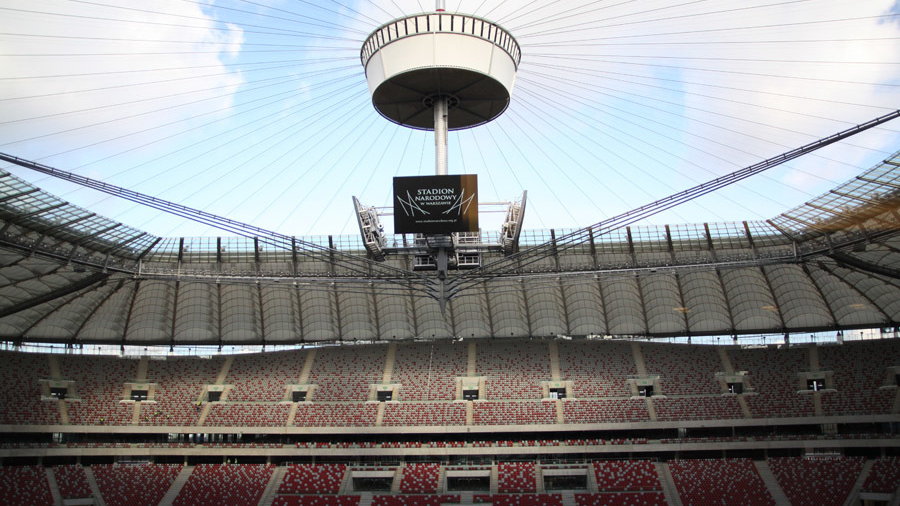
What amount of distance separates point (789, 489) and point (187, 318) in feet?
173

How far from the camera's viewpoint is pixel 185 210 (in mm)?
51969

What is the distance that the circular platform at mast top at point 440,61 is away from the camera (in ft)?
155

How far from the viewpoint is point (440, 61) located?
47281 mm

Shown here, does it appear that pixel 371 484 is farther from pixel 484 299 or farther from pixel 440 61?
pixel 440 61

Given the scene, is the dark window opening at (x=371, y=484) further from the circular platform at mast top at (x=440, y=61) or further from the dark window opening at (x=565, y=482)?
the circular platform at mast top at (x=440, y=61)

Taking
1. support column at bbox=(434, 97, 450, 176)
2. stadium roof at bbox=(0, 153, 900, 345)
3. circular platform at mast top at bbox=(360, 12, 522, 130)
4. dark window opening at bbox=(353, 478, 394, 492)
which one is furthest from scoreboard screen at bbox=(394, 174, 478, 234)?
dark window opening at bbox=(353, 478, 394, 492)

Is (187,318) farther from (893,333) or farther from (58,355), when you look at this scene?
(893,333)

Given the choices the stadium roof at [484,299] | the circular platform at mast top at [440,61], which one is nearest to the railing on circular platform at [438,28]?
the circular platform at mast top at [440,61]

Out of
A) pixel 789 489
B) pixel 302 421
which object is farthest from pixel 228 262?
pixel 789 489

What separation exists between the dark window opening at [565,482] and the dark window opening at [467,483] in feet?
16.0

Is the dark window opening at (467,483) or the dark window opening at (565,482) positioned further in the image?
the dark window opening at (467,483)

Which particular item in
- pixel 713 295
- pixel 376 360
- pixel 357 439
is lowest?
pixel 357 439

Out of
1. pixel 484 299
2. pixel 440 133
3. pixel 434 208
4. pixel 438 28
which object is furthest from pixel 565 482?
pixel 438 28

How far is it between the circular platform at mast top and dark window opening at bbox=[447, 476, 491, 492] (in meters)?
29.8
